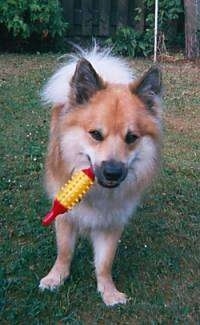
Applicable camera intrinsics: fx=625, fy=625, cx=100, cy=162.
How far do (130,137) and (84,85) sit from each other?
34 centimetres

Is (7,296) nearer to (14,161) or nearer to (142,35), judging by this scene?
(14,161)

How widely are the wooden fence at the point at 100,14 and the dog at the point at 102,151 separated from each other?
645 centimetres

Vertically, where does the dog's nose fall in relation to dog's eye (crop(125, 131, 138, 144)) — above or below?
below

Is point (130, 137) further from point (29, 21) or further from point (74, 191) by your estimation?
point (29, 21)

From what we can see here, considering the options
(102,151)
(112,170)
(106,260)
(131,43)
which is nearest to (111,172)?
(112,170)

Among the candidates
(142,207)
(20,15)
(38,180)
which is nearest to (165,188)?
(142,207)

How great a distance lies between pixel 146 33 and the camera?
9.32 meters

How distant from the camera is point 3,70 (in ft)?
26.1

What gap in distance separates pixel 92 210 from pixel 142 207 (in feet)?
3.71

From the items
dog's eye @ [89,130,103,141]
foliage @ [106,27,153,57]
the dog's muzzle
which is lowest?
foliage @ [106,27,153,57]

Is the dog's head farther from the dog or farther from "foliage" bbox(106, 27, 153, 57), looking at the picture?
"foliage" bbox(106, 27, 153, 57)

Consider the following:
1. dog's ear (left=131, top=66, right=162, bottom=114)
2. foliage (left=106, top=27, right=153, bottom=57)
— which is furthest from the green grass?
foliage (left=106, top=27, right=153, bottom=57)

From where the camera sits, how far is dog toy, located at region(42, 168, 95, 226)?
2.96 m

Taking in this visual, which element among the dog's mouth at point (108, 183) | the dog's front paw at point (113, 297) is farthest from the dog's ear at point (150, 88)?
the dog's front paw at point (113, 297)
